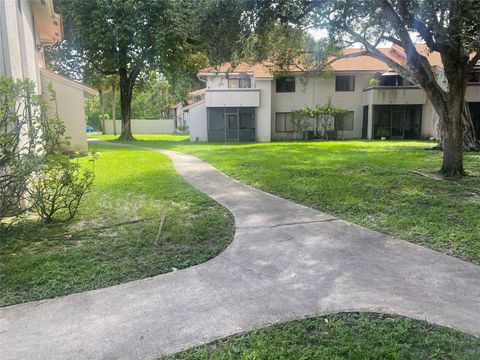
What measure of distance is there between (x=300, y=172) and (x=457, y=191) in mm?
3940

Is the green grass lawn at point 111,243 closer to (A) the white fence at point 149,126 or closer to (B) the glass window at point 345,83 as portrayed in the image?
(B) the glass window at point 345,83

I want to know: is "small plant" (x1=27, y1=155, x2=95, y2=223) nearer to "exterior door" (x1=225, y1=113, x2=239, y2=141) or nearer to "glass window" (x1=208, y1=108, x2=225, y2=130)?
"exterior door" (x1=225, y1=113, x2=239, y2=141)

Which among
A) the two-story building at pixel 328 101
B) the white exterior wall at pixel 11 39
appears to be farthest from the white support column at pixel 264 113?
the white exterior wall at pixel 11 39

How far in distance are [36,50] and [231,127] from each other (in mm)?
15309

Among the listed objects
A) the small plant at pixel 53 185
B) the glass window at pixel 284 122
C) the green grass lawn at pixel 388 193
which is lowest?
the green grass lawn at pixel 388 193

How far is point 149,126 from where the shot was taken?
2115 inches

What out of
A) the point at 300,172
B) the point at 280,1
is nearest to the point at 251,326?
the point at 300,172

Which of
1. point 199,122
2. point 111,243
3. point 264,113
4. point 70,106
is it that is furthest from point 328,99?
point 111,243

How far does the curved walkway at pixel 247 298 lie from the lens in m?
3.10

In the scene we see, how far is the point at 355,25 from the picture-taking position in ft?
39.3

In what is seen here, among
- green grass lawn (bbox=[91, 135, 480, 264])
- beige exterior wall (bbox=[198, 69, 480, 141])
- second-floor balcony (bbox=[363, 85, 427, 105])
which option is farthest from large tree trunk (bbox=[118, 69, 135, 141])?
green grass lawn (bbox=[91, 135, 480, 264])

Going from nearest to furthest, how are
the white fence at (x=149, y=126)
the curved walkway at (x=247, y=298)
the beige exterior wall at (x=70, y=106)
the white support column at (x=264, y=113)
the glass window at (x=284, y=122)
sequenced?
the curved walkway at (x=247, y=298)
the beige exterior wall at (x=70, y=106)
the white support column at (x=264, y=113)
the glass window at (x=284, y=122)
the white fence at (x=149, y=126)

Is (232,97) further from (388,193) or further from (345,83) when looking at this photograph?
(388,193)

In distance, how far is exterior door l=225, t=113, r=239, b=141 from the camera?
27578 mm
